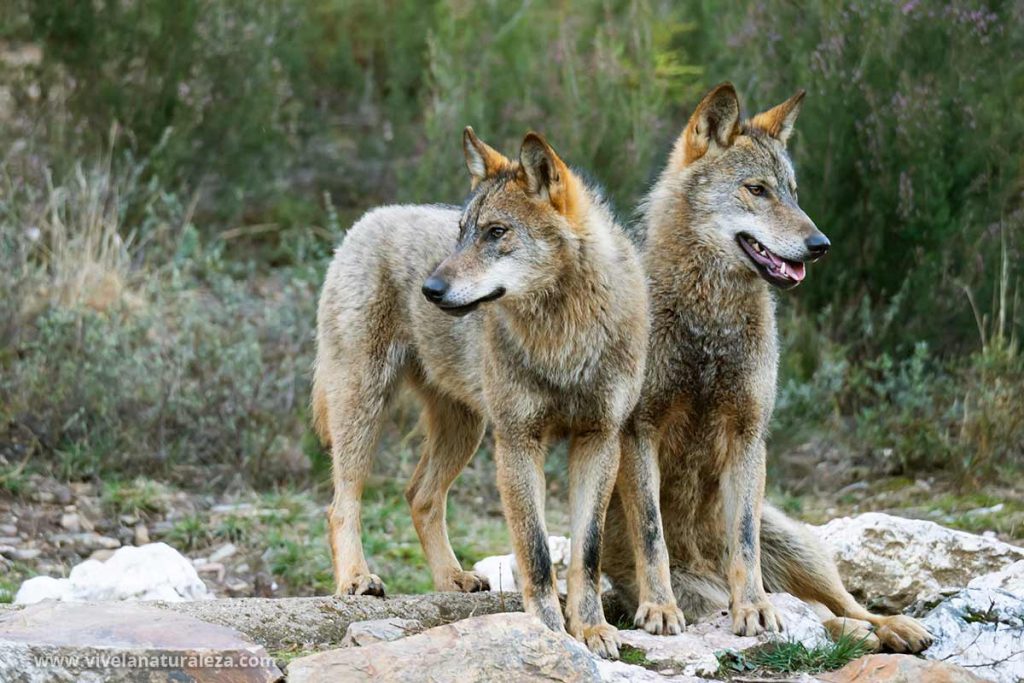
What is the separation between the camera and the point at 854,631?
4.90 meters

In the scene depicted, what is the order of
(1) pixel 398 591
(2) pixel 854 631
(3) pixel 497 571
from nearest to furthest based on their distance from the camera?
(2) pixel 854 631 → (3) pixel 497 571 → (1) pixel 398 591

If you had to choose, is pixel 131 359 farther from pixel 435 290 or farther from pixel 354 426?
pixel 435 290

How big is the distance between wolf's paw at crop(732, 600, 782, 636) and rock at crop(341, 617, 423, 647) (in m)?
1.20

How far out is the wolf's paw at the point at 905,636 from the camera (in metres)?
5.00

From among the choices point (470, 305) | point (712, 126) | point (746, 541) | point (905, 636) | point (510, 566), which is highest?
point (712, 126)

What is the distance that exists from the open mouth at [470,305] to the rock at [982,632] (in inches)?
80.8

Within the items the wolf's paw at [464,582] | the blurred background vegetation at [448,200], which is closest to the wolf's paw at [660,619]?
the wolf's paw at [464,582]

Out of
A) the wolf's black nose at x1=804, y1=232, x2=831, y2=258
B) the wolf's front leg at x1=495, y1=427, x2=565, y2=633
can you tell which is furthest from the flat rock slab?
the wolf's black nose at x1=804, y1=232, x2=831, y2=258

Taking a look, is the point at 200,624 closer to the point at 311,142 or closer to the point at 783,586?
the point at 783,586

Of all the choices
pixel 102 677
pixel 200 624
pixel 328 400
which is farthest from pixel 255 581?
pixel 102 677

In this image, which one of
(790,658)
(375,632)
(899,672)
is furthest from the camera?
(790,658)

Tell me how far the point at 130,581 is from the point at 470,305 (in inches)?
96.7

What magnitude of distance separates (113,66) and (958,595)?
8129 mm

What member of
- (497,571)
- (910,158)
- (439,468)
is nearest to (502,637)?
(439,468)
